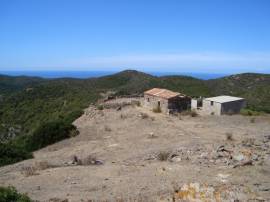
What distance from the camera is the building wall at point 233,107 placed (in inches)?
1067

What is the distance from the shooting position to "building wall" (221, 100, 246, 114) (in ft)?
88.9

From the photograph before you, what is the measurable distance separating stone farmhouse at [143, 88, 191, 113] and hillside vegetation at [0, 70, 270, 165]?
8.01 metres

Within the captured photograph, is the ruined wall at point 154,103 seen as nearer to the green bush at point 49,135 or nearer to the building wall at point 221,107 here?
the building wall at point 221,107

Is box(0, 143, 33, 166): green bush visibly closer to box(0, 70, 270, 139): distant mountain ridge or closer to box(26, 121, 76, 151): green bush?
box(26, 121, 76, 151): green bush

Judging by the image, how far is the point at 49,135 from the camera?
2194cm

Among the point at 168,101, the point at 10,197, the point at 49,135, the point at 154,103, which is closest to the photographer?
the point at 10,197

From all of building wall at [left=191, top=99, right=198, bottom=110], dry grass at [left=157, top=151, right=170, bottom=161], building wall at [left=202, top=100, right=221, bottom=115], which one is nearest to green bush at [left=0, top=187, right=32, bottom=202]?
dry grass at [left=157, top=151, right=170, bottom=161]

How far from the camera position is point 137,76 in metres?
86.6

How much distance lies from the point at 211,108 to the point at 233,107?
2.07 m

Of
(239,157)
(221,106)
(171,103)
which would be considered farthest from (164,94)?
(239,157)

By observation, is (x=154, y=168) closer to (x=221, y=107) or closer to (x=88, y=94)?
(x=221, y=107)

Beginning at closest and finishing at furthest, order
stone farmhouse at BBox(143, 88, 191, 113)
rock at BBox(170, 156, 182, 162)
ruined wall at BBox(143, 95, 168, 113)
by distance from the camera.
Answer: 1. rock at BBox(170, 156, 182, 162)
2. stone farmhouse at BBox(143, 88, 191, 113)
3. ruined wall at BBox(143, 95, 168, 113)

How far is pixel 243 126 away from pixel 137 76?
6578cm

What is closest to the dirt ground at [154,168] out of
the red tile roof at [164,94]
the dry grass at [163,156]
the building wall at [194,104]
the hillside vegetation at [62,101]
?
the dry grass at [163,156]
